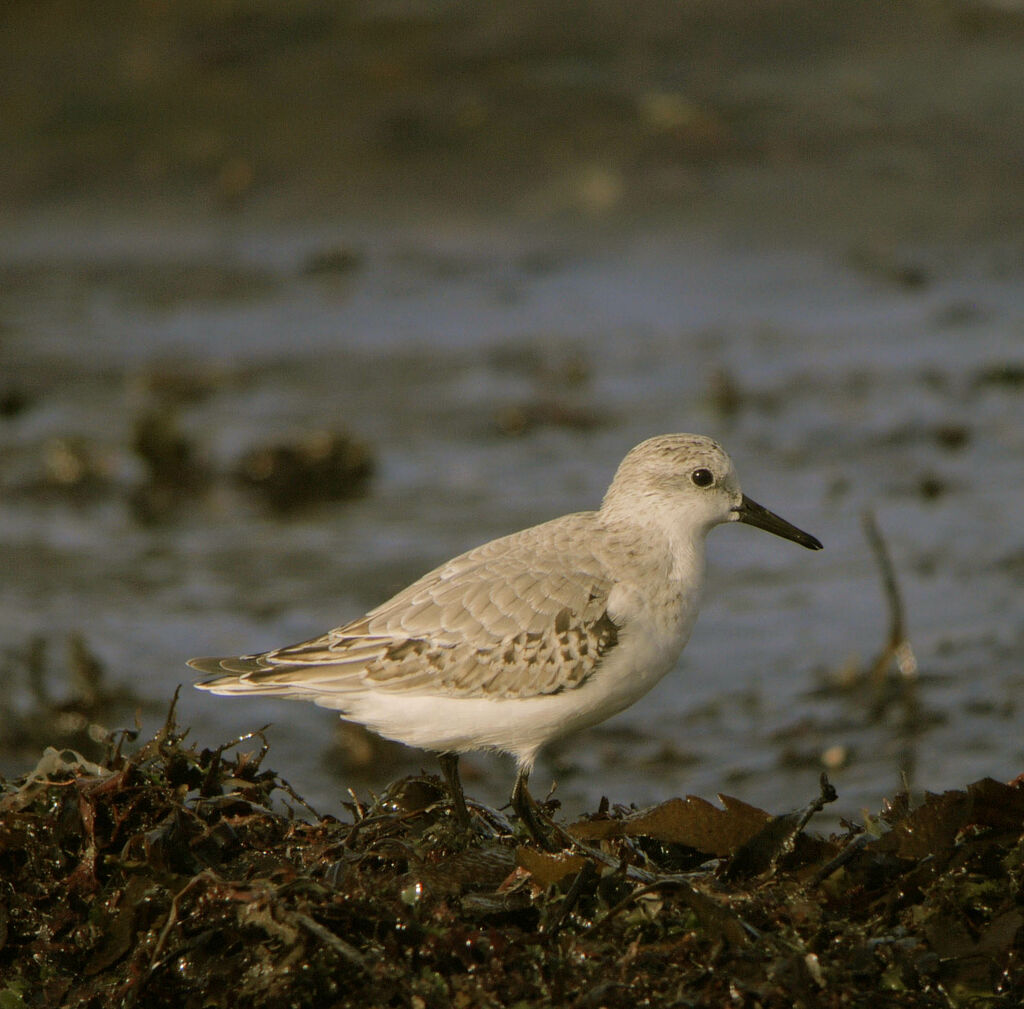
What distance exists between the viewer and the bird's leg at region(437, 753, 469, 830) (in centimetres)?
430

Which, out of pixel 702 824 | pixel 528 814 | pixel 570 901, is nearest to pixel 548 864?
pixel 570 901

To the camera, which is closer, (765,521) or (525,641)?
(525,641)

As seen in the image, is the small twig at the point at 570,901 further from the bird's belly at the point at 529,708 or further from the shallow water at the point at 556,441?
the shallow water at the point at 556,441

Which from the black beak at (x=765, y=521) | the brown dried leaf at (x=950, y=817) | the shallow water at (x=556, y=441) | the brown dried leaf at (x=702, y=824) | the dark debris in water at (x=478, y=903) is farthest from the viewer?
the shallow water at (x=556, y=441)

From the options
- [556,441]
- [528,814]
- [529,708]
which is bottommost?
[556,441]

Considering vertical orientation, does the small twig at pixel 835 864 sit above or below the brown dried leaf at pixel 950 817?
below

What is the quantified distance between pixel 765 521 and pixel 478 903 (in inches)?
71.7

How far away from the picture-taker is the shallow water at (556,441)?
6.68 meters

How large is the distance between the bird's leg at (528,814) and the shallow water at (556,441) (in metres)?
1.71

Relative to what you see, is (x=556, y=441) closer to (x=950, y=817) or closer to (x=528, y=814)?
(x=528, y=814)

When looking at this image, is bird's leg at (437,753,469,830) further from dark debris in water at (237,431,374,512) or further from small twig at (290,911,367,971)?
dark debris in water at (237,431,374,512)

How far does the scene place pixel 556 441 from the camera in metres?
9.63

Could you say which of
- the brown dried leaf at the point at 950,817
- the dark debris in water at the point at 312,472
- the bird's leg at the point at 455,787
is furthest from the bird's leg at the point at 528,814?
the dark debris in water at the point at 312,472

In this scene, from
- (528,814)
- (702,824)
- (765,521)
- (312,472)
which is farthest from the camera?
(312,472)
